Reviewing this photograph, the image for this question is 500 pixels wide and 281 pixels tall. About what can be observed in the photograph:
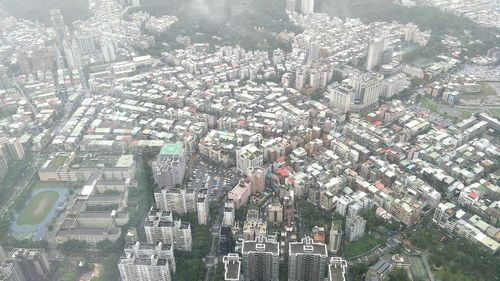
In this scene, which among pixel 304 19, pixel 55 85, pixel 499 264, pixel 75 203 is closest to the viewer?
pixel 499 264

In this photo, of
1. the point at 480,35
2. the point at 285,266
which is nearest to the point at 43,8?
the point at 285,266

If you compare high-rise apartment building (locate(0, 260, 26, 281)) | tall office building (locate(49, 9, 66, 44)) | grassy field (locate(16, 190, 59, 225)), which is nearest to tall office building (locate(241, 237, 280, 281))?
high-rise apartment building (locate(0, 260, 26, 281))

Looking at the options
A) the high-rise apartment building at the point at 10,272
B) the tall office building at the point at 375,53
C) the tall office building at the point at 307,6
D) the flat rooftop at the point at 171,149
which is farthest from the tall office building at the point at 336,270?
the tall office building at the point at 307,6

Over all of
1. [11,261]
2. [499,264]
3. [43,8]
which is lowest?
[499,264]

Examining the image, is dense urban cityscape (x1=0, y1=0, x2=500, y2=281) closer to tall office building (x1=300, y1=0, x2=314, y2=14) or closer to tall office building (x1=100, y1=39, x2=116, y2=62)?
tall office building (x1=100, y1=39, x2=116, y2=62)

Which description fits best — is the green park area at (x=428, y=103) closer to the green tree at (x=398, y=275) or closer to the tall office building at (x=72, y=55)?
the green tree at (x=398, y=275)

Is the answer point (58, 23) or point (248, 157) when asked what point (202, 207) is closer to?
point (248, 157)

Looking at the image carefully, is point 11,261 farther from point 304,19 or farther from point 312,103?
point 304,19
